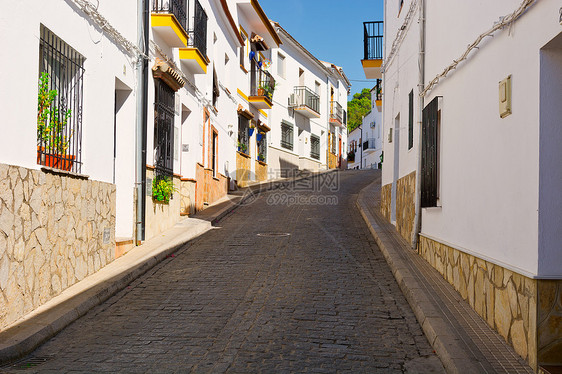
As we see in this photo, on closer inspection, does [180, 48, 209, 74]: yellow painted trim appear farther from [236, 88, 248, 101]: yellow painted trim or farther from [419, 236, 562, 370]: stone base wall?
[419, 236, 562, 370]: stone base wall

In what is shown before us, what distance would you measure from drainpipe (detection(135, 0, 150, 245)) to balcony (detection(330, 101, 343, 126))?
2867 cm

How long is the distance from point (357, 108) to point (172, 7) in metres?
53.9

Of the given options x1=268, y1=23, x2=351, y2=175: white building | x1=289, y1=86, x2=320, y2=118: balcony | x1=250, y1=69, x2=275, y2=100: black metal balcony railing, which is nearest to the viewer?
x1=250, y1=69, x2=275, y2=100: black metal balcony railing

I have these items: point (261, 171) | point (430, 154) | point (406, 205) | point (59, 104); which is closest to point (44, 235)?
point (59, 104)

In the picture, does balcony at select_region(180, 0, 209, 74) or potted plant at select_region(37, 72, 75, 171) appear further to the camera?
balcony at select_region(180, 0, 209, 74)

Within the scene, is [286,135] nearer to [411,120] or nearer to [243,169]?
[243,169]

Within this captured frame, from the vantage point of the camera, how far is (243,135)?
22.9 metres

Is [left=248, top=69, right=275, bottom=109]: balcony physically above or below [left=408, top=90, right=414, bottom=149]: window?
above

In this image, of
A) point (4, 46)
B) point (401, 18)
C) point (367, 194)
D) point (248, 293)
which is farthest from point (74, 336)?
point (367, 194)

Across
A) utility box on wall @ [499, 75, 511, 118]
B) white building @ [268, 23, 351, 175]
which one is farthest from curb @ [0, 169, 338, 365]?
white building @ [268, 23, 351, 175]

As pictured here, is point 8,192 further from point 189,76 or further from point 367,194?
point 367,194

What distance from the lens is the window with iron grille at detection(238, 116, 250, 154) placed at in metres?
22.3

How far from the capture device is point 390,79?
14.0 m

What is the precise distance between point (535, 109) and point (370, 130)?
48.8m
